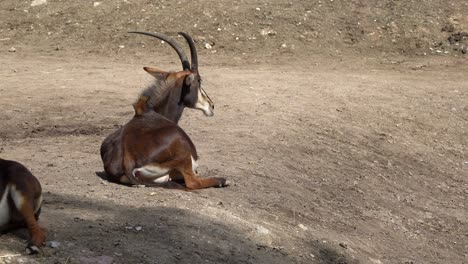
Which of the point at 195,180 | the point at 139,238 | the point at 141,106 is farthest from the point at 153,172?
the point at 139,238

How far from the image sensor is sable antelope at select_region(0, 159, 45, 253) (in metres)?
4.91

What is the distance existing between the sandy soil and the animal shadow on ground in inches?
0.6

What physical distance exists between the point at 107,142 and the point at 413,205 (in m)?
3.30

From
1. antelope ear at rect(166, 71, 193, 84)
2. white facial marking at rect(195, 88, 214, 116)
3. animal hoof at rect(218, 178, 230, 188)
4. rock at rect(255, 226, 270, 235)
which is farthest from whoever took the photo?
white facial marking at rect(195, 88, 214, 116)

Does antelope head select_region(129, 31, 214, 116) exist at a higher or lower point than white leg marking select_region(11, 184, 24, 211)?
lower

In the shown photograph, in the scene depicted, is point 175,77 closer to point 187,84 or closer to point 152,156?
point 187,84

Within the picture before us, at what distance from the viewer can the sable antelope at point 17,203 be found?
4.91 m

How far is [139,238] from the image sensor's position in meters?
5.41

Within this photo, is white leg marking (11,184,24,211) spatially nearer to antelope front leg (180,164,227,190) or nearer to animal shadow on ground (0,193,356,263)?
animal shadow on ground (0,193,356,263)

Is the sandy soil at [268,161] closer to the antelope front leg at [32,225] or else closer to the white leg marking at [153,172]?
the antelope front leg at [32,225]

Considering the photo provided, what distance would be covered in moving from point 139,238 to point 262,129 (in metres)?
4.43

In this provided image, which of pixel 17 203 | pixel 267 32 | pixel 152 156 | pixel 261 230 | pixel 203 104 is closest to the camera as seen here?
pixel 17 203

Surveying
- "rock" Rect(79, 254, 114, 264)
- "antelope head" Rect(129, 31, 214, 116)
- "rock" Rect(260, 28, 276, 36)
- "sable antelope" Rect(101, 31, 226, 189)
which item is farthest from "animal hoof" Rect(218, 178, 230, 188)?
"rock" Rect(260, 28, 276, 36)

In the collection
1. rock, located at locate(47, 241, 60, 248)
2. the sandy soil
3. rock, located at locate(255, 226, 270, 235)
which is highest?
rock, located at locate(47, 241, 60, 248)
